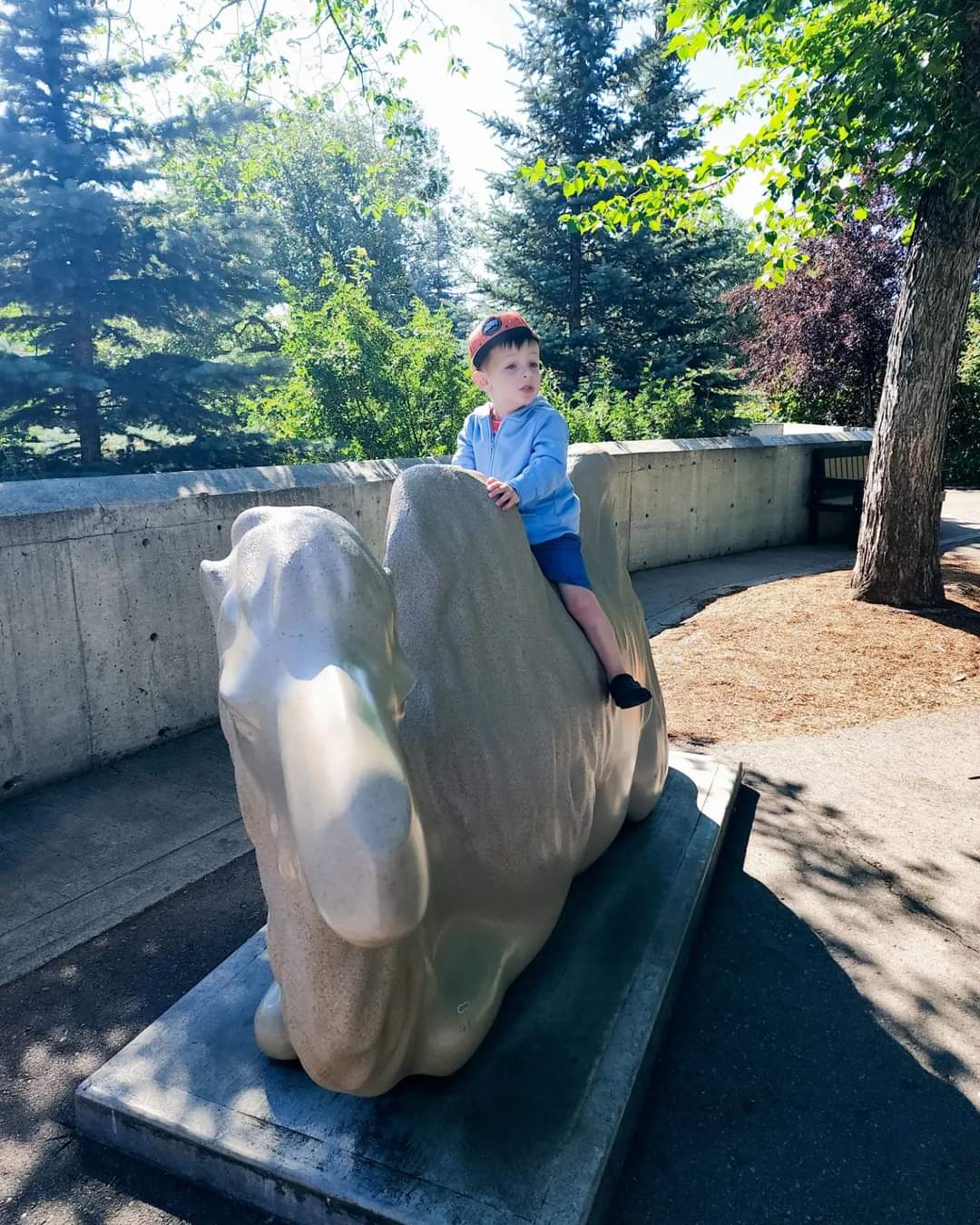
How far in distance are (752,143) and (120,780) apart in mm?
7658

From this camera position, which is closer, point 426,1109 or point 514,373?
point 426,1109

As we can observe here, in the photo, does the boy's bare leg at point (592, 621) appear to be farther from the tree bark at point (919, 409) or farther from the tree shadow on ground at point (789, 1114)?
the tree bark at point (919, 409)

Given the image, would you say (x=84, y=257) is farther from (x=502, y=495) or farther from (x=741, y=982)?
(x=741, y=982)

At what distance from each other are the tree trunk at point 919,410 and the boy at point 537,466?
20.9 ft

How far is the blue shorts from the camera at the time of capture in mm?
3201

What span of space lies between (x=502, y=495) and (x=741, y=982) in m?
2.11

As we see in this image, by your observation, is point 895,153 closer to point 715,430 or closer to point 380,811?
point 715,430

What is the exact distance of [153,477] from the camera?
5.49 metres

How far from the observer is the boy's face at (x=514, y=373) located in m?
3.03

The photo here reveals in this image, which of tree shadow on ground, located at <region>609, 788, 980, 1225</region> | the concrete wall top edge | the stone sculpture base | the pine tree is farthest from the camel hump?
the pine tree

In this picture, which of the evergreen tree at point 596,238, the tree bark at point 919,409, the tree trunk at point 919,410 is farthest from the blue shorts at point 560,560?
the evergreen tree at point 596,238

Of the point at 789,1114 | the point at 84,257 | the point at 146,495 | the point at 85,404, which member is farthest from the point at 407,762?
the point at 84,257

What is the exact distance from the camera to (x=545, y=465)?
304 centimetres

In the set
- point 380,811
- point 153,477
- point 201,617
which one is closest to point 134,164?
point 153,477
